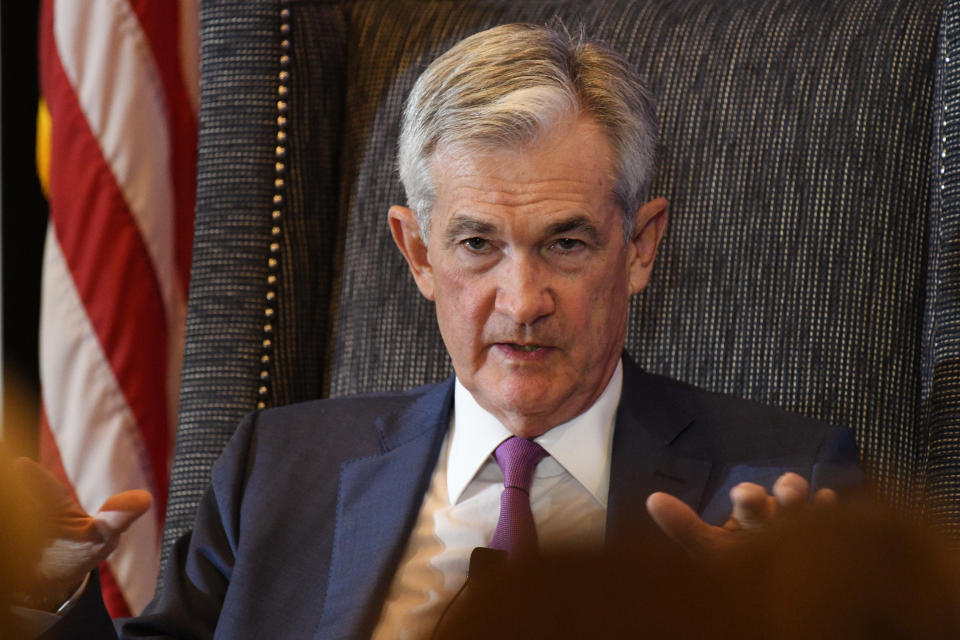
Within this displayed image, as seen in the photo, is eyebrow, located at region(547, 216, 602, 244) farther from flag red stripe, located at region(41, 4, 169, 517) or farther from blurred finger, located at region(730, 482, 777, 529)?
→ flag red stripe, located at region(41, 4, 169, 517)

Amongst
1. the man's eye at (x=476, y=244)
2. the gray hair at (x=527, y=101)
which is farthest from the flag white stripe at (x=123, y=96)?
the man's eye at (x=476, y=244)

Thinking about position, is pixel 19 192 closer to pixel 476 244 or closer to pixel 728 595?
pixel 476 244

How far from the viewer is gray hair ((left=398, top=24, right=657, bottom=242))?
5.12ft

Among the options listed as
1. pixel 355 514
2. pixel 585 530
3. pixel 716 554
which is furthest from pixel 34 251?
pixel 716 554

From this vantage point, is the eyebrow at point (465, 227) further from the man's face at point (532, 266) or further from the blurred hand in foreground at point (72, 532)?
the blurred hand in foreground at point (72, 532)

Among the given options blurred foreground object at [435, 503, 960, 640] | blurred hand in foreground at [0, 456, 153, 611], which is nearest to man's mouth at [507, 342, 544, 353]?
blurred hand in foreground at [0, 456, 153, 611]

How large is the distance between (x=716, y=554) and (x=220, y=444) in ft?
5.34

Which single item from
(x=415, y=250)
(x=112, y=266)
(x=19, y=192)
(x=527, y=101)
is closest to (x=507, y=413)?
(x=415, y=250)

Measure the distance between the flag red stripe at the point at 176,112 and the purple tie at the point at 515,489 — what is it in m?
0.98

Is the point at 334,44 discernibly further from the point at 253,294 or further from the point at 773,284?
the point at 773,284

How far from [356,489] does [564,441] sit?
321 millimetres

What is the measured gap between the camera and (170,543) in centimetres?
194

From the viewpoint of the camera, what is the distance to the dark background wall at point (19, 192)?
2.68 metres

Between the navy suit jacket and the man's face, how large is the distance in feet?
0.47
